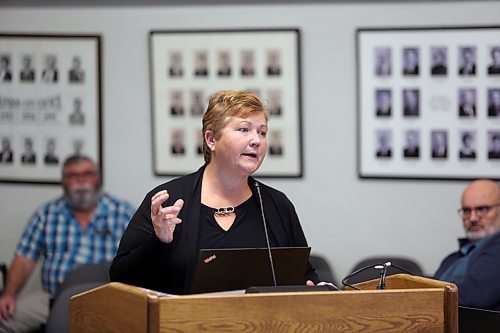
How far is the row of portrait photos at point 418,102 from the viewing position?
5.55m

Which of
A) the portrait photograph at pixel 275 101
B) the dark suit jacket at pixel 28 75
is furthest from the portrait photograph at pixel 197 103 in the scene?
the dark suit jacket at pixel 28 75

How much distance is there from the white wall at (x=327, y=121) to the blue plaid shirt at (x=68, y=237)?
0.66 feet

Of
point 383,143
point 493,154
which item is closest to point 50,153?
point 383,143

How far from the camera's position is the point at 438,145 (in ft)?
18.4

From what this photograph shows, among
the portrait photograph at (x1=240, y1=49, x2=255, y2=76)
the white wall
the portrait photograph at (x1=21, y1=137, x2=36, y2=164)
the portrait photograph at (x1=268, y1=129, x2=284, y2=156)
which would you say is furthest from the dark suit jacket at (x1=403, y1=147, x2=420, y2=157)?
the portrait photograph at (x1=21, y1=137, x2=36, y2=164)

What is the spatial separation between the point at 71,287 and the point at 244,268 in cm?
219

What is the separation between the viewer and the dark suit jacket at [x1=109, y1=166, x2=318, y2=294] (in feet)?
9.64

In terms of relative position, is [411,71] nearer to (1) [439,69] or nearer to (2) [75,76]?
(1) [439,69]

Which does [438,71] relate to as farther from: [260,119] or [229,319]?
[229,319]

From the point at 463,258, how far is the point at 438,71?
1404 mm

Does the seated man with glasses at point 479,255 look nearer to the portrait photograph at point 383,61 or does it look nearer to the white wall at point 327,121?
the white wall at point 327,121

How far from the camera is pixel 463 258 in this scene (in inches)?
182

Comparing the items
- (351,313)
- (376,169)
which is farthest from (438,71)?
(351,313)

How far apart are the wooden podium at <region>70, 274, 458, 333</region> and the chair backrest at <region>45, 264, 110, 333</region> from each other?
1960mm
